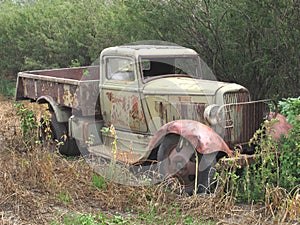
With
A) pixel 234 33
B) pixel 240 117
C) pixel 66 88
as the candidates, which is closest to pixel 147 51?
pixel 66 88

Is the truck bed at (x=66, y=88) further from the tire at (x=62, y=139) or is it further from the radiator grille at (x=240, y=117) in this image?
the radiator grille at (x=240, y=117)

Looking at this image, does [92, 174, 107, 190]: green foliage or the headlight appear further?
the headlight

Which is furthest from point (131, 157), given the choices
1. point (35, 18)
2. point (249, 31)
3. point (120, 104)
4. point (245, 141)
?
point (35, 18)

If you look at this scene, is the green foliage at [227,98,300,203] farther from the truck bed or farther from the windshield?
the truck bed

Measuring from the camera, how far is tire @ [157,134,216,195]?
5297mm

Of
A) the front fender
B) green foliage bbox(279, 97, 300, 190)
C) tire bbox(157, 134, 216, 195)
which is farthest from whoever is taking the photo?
tire bbox(157, 134, 216, 195)

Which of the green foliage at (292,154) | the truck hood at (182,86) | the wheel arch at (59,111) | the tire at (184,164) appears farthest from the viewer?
the wheel arch at (59,111)

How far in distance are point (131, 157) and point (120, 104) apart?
0.88 m

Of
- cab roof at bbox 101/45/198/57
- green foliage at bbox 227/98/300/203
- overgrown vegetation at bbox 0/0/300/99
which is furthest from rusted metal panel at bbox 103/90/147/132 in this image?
overgrown vegetation at bbox 0/0/300/99

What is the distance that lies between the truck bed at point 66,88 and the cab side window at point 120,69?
30cm

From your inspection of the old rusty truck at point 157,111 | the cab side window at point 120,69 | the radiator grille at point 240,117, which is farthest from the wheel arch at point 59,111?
the radiator grille at point 240,117

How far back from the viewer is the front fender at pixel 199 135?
17.0ft

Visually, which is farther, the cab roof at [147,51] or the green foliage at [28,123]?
the green foliage at [28,123]

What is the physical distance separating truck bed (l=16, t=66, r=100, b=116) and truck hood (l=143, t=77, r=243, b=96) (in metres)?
1.05
